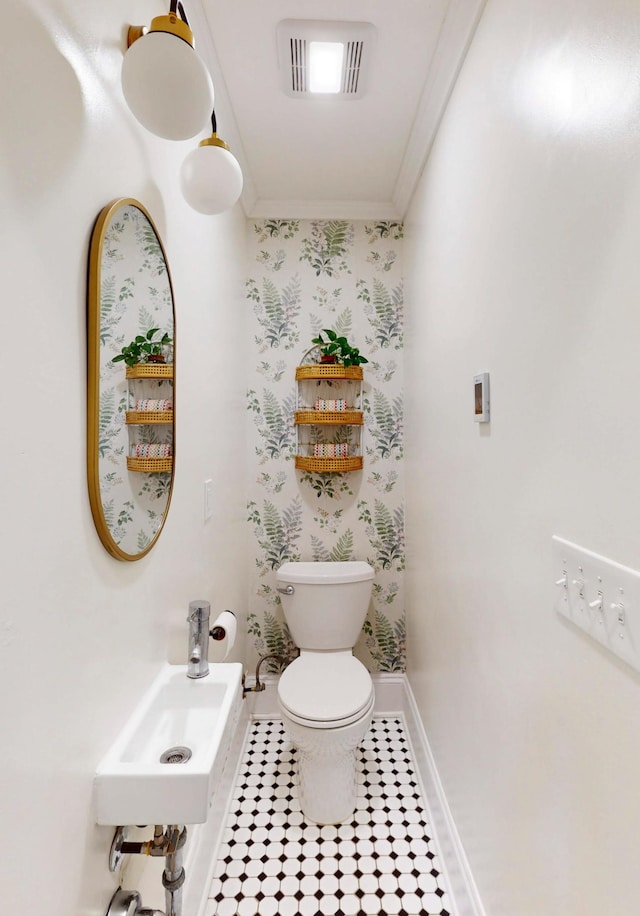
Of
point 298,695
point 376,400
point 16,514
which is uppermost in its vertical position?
point 376,400

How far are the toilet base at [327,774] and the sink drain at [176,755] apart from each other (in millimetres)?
748

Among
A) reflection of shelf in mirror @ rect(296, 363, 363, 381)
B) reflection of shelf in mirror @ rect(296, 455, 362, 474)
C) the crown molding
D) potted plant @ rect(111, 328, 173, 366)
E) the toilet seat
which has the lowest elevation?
the toilet seat

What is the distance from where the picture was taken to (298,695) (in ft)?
5.27

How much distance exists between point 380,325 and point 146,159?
1399 mm

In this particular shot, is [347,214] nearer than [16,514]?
No

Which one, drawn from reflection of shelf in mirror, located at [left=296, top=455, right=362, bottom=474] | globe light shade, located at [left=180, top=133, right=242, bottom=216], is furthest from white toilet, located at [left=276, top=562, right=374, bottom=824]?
globe light shade, located at [left=180, top=133, right=242, bottom=216]

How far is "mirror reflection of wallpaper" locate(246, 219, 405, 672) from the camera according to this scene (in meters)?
2.19

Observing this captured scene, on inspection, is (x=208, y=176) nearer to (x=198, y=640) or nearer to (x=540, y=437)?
(x=540, y=437)

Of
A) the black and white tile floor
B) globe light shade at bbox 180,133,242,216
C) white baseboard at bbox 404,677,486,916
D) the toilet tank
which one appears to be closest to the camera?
globe light shade at bbox 180,133,242,216

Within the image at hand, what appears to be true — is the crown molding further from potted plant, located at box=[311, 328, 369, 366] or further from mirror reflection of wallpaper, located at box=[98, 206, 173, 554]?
mirror reflection of wallpaper, located at box=[98, 206, 173, 554]

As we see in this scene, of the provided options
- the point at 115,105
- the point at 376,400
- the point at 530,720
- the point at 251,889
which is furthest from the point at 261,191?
the point at 251,889

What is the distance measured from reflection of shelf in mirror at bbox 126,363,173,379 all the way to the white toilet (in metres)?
1.17

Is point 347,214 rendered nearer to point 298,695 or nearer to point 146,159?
point 146,159

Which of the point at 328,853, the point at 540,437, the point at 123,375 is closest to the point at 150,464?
the point at 123,375
